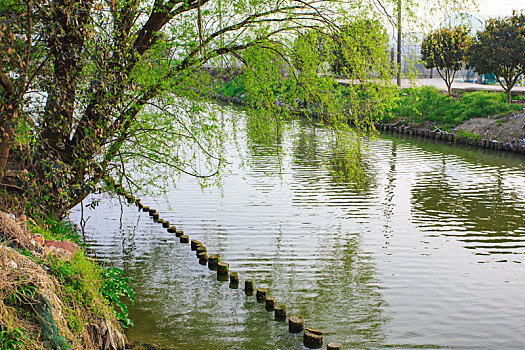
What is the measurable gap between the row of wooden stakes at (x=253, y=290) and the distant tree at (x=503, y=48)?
23.5 m

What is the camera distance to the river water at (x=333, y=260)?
26.2 ft

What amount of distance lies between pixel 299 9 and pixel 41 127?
5556 mm

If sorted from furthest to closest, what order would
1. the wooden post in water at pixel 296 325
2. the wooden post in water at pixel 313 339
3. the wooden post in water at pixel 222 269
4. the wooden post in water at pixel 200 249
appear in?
1. the wooden post in water at pixel 200 249
2. the wooden post in water at pixel 222 269
3. the wooden post in water at pixel 296 325
4. the wooden post in water at pixel 313 339

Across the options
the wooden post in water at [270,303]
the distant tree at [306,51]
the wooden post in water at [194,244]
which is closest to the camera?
the wooden post in water at [270,303]

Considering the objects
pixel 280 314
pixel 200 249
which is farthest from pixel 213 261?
pixel 280 314

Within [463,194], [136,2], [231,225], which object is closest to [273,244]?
[231,225]

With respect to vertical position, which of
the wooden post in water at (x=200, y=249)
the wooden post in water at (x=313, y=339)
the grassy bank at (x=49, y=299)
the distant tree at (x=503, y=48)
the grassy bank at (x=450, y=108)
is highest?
the distant tree at (x=503, y=48)

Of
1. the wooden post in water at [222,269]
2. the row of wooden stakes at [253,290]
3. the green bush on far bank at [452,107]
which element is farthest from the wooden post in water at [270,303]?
the green bush on far bank at [452,107]

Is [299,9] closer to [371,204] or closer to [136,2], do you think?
[136,2]

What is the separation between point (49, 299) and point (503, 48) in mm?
29236

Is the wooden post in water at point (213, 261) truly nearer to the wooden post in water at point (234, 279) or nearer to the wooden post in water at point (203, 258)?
the wooden post in water at point (203, 258)

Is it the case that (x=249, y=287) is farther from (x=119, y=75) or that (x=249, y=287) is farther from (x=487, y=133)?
(x=487, y=133)

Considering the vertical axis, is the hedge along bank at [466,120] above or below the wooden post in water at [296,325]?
above

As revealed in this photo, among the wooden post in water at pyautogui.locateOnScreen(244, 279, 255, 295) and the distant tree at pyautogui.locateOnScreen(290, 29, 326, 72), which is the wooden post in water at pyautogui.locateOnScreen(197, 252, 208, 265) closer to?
the wooden post in water at pyautogui.locateOnScreen(244, 279, 255, 295)
